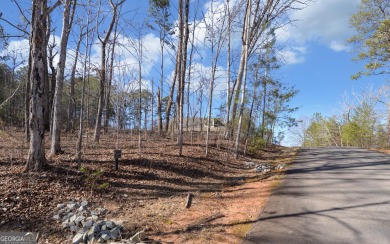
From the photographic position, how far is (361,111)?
3403cm

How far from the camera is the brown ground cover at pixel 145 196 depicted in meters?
4.52

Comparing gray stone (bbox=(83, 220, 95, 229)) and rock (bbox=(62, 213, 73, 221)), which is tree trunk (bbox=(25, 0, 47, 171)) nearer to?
rock (bbox=(62, 213, 73, 221))

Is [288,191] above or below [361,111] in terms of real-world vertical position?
below

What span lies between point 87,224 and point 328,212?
4523 mm

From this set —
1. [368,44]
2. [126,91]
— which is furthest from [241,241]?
[368,44]

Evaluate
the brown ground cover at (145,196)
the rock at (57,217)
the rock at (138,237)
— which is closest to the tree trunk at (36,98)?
the brown ground cover at (145,196)

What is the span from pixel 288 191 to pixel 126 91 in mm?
10069

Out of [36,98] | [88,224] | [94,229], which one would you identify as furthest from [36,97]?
[94,229]

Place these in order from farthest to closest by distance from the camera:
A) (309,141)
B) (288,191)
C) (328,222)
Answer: (309,141) → (288,191) → (328,222)

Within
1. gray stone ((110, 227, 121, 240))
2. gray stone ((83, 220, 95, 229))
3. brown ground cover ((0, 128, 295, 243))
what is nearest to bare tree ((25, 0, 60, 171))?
brown ground cover ((0, 128, 295, 243))

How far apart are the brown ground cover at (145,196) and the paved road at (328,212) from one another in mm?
433

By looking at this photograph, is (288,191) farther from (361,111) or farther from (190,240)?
(361,111)

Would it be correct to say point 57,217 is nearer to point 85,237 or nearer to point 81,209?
point 81,209

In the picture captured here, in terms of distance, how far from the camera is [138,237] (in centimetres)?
395
